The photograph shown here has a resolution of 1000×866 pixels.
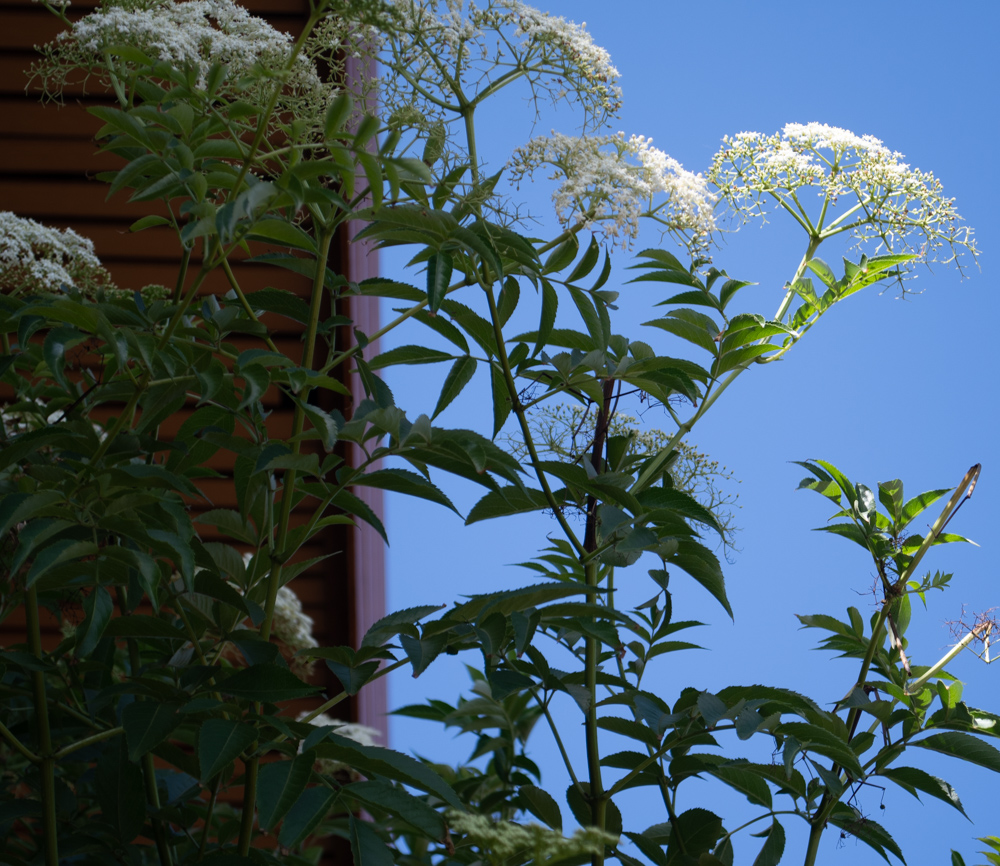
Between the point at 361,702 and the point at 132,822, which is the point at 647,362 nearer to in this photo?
the point at 132,822

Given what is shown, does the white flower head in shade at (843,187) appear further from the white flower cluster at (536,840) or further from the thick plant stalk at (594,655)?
the white flower cluster at (536,840)

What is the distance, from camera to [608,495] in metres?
0.82

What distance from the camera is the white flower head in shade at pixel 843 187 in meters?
1.08

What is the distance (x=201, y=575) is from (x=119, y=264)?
1603 millimetres

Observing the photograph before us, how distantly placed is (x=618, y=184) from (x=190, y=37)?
437 mm

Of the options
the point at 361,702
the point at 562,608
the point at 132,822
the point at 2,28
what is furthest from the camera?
the point at 2,28

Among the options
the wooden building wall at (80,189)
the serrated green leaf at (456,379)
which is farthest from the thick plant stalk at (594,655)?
the wooden building wall at (80,189)

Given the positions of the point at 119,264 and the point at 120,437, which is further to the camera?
the point at 119,264

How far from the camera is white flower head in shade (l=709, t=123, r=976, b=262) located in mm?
1076

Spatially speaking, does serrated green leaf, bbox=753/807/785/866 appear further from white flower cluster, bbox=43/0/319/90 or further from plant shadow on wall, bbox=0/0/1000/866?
white flower cluster, bbox=43/0/319/90

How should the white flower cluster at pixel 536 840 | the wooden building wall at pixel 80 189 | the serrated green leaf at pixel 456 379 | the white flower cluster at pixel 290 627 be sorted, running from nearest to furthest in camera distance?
the white flower cluster at pixel 536 840 < the serrated green leaf at pixel 456 379 < the white flower cluster at pixel 290 627 < the wooden building wall at pixel 80 189

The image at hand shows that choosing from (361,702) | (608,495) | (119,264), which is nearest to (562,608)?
(608,495)

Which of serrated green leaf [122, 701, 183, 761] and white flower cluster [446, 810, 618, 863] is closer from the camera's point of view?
white flower cluster [446, 810, 618, 863]

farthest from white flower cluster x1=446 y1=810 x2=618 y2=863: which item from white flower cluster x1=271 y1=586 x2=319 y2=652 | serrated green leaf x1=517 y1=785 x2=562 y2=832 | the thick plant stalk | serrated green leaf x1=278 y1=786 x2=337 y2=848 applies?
white flower cluster x1=271 y1=586 x2=319 y2=652
